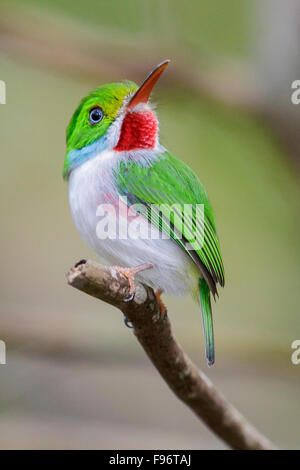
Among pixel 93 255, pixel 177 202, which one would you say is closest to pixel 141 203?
pixel 177 202

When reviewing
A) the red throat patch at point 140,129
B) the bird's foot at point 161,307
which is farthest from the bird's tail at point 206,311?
the red throat patch at point 140,129

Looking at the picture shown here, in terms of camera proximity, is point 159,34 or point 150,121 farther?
point 159,34

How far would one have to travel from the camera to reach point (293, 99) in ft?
12.0

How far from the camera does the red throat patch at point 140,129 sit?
2.34m

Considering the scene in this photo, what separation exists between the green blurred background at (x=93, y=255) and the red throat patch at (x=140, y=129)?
69 centimetres

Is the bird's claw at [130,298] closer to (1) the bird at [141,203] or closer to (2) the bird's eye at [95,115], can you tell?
(1) the bird at [141,203]

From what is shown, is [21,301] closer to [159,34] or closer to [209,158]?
[209,158]

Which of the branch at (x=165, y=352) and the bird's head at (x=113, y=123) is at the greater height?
the bird's head at (x=113, y=123)

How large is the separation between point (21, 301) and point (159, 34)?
1986 mm

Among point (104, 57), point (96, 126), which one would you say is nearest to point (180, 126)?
point (104, 57)

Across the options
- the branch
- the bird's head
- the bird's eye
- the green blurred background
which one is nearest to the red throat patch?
the bird's head

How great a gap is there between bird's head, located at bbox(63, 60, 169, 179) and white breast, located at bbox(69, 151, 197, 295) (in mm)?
49

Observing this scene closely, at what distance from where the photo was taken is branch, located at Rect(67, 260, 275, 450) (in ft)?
6.32

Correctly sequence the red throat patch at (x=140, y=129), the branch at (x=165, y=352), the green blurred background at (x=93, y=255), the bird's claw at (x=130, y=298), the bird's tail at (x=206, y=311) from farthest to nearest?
the green blurred background at (x=93, y=255), the red throat patch at (x=140, y=129), the bird's tail at (x=206, y=311), the bird's claw at (x=130, y=298), the branch at (x=165, y=352)
